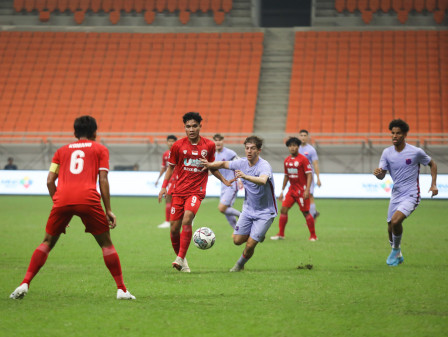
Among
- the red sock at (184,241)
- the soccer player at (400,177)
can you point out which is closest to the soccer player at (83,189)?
the red sock at (184,241)

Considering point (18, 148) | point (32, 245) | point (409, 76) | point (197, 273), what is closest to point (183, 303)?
point (197, 273)

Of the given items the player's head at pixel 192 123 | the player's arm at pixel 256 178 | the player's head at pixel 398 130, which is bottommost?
the player's arm at pixel 256 178

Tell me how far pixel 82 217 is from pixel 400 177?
17.3 ft

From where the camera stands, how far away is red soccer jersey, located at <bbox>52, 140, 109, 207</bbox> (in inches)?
265

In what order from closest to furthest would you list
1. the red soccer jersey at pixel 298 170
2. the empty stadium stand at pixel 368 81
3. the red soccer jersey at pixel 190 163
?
the red soccer jersey at pixel 190 163
the red soccer jersey at pixel 298 170
the empty stadium stand at pixel 368 81

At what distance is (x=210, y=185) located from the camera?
25562mm

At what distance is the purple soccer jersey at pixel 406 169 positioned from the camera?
33.0 feet

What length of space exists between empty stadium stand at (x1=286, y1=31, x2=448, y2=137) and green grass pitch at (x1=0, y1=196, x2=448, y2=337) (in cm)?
1703

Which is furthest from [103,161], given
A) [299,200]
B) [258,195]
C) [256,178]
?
[299,200]

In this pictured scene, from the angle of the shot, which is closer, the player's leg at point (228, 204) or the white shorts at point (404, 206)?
the white shorts at point (404, 206)

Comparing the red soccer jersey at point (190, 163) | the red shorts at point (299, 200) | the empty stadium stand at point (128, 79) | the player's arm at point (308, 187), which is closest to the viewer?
the red soccer jersey at point (190, 163)

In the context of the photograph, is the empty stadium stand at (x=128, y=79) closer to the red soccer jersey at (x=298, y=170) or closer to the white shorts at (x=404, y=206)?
the red soccer jersey at (x=298, y=170)

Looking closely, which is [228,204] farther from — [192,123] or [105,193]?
[105,193]

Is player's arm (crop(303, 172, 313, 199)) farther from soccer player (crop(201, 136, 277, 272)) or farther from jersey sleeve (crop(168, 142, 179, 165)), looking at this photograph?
jersey sleeve (crop(168, 142, 179, 165))
